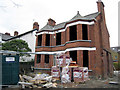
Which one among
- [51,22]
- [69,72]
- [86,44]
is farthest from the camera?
[51,22]

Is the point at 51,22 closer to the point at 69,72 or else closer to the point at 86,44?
the point at 86,44

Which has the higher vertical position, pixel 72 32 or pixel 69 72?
pixel 72 32

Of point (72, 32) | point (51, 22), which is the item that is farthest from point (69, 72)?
point (51, 22)

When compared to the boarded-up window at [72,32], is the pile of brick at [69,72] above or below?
below

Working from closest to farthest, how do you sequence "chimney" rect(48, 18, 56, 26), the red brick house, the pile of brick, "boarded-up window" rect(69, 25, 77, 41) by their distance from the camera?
the pile of brick, the red brick house, "boarded-up window" rect(69, 25, 77, 41), "chimney" rect(48, 18, 56, 26)

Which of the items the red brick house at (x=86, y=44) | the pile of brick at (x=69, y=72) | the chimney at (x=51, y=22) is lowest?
the pile of brick at (x=69, y=72)

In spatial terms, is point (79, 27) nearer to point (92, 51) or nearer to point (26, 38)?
point (92, 51)

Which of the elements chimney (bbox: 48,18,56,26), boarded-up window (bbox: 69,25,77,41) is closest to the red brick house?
boarded-up window (bbox: 69,25,77,41)

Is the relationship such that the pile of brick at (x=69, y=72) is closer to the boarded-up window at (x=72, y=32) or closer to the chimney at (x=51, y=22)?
the boarded-up window at (x=72, y=32)

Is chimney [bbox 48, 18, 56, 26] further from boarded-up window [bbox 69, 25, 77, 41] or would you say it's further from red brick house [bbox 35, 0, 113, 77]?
boarded-up window [bbox 69, 25, 77, 41]

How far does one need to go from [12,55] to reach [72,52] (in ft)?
28.7

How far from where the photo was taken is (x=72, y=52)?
14.6 metres

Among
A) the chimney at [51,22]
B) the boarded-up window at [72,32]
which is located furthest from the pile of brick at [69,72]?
the chimney at [51,22]

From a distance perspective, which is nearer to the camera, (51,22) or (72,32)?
(72,32)
